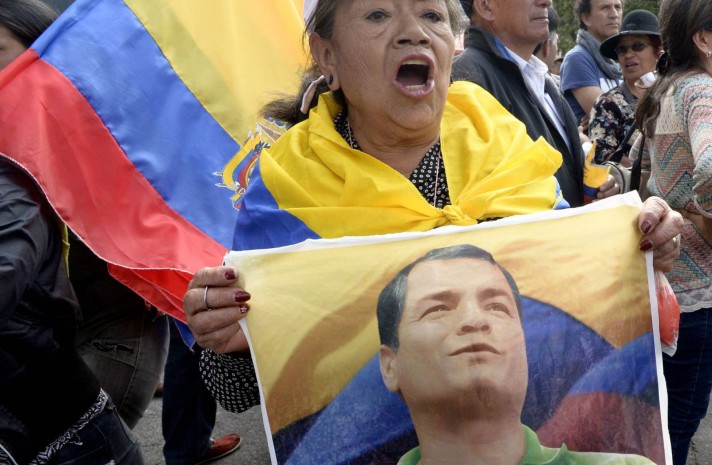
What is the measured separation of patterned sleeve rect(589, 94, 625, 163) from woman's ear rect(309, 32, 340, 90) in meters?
2.78

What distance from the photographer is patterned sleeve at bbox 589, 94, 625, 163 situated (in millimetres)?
4598

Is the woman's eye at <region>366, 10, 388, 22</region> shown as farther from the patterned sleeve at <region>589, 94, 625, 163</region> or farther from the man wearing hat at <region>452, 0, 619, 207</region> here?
the patterned sleeve at <region>589, 94, 625, 163</region>

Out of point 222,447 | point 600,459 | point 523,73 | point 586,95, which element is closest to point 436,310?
point 600,459

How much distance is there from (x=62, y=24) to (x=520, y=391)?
82.3 inches

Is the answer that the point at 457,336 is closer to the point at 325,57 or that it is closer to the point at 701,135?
the point at 325,57

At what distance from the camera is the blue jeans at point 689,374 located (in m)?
2.91

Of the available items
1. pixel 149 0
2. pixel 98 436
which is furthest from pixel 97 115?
pixel 98 436

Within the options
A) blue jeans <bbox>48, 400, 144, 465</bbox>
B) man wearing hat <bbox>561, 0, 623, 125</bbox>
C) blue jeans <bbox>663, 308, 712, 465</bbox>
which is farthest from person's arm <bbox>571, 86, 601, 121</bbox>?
blue jeans <bbox>48, 400, 144, 465</bbox>

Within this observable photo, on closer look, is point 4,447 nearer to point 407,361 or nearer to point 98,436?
point 98,436

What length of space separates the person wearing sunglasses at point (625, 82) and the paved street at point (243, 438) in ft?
4.73

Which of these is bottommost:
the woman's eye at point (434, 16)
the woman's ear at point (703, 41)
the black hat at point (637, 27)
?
the black hat at point (637, 27)

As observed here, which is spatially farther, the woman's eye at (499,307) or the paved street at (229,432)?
the paved street at (229,432)

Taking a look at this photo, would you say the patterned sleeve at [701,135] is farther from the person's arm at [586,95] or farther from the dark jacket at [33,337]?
the person's arm at [586,95]

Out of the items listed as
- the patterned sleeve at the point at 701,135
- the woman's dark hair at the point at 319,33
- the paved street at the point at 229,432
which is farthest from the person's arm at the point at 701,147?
the paved street at the point at 229,432
